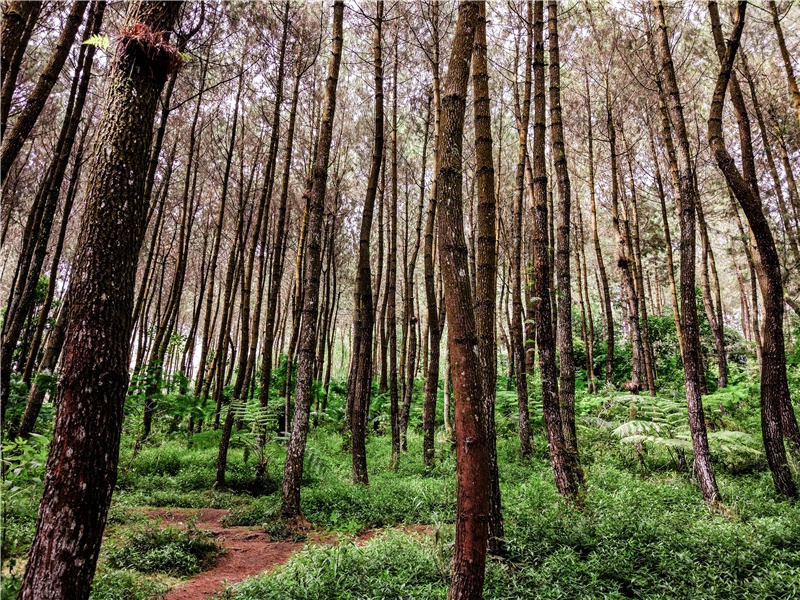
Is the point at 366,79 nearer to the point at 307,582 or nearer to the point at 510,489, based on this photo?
the point at 510,489

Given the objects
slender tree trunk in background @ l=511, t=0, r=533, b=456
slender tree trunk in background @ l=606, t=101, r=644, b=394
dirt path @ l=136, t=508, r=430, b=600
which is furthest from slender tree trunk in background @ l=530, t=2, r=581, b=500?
slender tree trunk in background @ l=606, t=101, r=644, b=394

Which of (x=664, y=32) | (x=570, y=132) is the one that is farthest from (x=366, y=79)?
(x=664, y=32)

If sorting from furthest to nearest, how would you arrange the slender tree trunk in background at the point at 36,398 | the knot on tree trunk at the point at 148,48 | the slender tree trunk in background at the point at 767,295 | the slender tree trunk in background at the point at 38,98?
the slender tree trunk in background at the point at 36,398 → the slender tree trunk in background at the point at 767,295 → the slender tree trunk in background at the point at 38,98 → the knot on tree trunk at the point at 148,48

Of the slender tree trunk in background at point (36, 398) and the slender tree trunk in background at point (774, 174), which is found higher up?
the slender tree trunk in background at point (774, 174)

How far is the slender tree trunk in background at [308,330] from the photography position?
6.01m

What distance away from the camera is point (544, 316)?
5.75 metres

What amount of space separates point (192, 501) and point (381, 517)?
10.3ft

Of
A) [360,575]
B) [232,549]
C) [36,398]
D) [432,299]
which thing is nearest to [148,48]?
[360,575]

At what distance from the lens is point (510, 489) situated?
6762 mm

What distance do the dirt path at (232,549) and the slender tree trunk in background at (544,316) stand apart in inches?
74.6

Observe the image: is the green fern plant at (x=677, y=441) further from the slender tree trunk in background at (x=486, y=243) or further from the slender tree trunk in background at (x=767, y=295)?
the slender tree trunk in background at (x=486, y=243)

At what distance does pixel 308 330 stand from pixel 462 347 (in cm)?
354

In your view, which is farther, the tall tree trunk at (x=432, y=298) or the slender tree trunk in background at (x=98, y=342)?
the tall tree trunk at (x=432, y=298)

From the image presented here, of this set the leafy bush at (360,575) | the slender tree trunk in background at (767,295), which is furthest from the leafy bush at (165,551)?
the slender tree trunk in background at (767,295)
